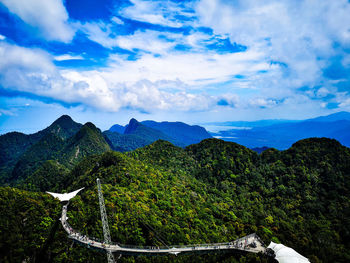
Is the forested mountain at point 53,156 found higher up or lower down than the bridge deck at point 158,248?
higher up

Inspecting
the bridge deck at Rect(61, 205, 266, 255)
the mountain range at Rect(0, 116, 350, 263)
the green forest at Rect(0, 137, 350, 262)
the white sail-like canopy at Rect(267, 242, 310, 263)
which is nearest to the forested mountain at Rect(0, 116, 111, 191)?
the green forest at Rect(0, 137, 350, 262)

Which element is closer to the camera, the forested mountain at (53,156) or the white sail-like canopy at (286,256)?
the white sail-like canopy at (286,256)

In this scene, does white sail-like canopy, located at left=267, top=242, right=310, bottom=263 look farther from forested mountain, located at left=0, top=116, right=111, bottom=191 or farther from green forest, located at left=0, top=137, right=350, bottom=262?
forested mountain, located at left=0, top=116, right=111, bottom=191

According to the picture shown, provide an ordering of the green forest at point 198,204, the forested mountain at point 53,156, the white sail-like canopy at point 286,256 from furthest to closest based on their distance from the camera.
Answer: the forested mountain at point 53,156
the green forest at point 198,204
the white sail-like canopy at point 286,256

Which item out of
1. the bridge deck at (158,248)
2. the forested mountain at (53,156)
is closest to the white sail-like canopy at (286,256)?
the bridge deck at (158,248)

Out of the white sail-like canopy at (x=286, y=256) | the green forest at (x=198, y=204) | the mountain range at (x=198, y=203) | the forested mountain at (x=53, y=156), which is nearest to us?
the white sail-like canopy at (x=286, y=256)

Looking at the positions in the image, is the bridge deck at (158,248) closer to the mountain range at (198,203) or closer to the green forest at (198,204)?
the green forest at (198,204)

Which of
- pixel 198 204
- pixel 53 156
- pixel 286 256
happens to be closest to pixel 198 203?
pixel 198 204
